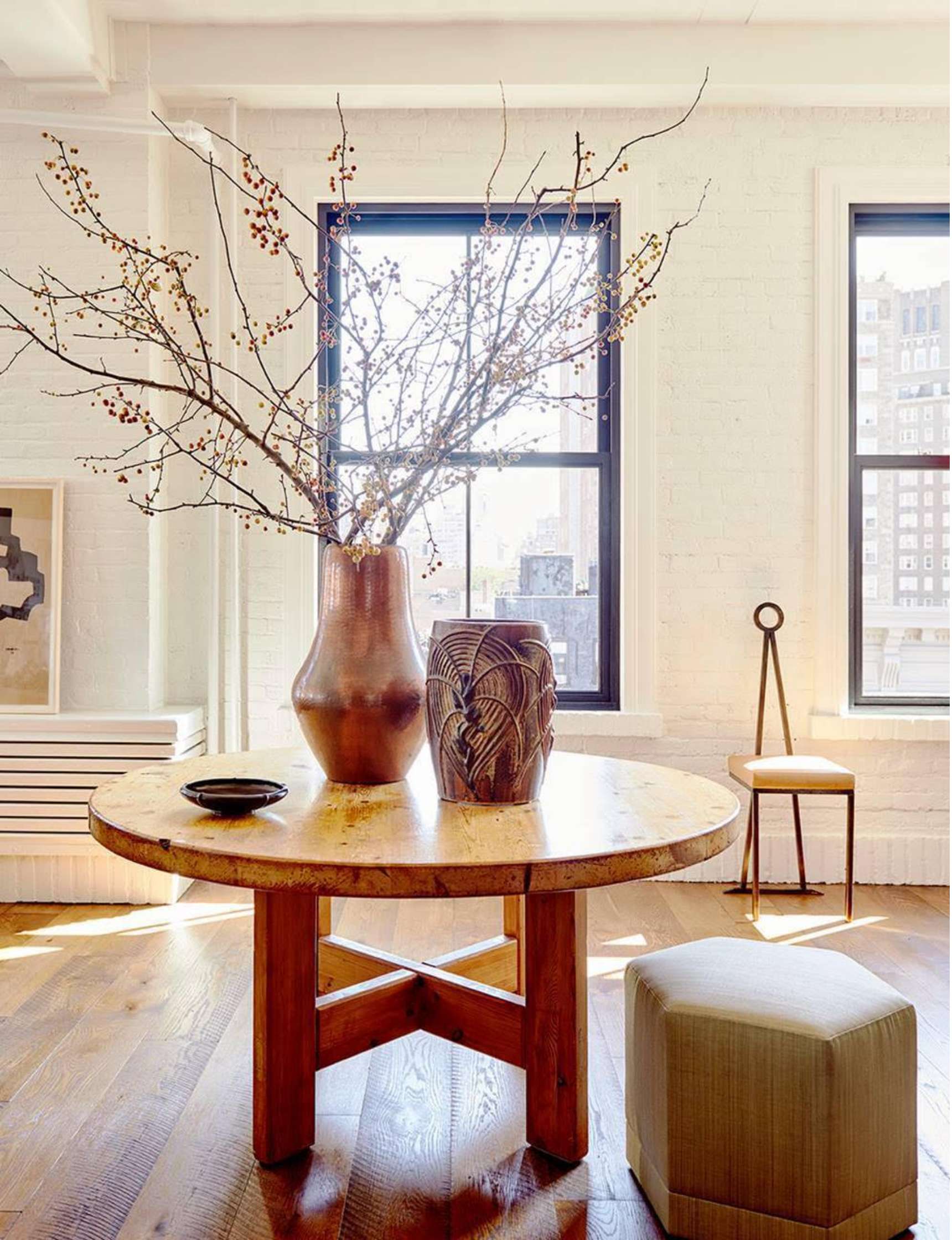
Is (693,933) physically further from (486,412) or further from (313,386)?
(313,386)

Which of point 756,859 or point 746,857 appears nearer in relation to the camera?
point 756,859

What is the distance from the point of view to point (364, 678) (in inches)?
65.4

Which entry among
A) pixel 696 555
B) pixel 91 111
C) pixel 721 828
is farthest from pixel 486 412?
pixel 91 111

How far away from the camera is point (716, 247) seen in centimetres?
382

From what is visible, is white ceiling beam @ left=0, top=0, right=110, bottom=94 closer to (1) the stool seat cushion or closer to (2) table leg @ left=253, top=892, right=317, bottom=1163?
(2) table leg @ left=253, top=892, right=317, bottom=1163

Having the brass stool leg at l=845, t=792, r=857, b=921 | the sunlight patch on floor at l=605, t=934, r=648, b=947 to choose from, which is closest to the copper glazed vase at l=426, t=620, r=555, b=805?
the sunlight patch on floor at l=605, t=934, r=648, b=947

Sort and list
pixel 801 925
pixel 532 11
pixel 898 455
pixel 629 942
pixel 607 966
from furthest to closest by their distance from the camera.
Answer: pixel 898 455 → pixel 532 11 → pixel 801 925 → pixel 629 942 → pixel 607 966

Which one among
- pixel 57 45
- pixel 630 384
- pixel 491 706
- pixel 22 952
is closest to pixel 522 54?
pixel 630 384

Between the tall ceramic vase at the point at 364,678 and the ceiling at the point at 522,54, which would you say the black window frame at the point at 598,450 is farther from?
the tall ceramic vase at the point at 364,678

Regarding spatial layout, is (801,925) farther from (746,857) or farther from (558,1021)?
(558,1021)

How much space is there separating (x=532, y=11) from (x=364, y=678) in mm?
2992

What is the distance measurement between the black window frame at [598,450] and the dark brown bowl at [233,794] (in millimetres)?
2405

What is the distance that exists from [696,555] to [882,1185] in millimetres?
2603

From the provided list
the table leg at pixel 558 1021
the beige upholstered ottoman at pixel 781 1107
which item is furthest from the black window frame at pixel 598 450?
the beige upholstered ottoman at pixel 781 1107
